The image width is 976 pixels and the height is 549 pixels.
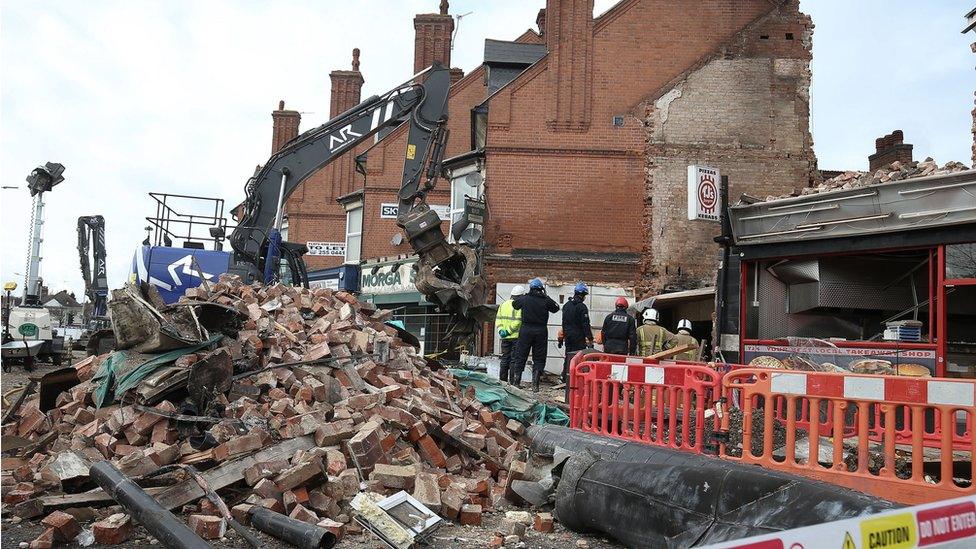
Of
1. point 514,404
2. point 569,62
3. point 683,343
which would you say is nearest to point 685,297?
point 683,343

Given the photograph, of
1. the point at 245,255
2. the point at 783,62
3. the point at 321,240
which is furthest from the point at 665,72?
the point at 321,240

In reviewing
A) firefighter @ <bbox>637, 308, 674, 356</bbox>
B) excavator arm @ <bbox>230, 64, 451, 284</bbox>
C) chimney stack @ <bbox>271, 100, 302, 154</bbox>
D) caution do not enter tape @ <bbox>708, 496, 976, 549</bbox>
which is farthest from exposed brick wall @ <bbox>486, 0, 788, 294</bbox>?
chimney stack @ <bbox>271, 100, 302, 154</bbox>

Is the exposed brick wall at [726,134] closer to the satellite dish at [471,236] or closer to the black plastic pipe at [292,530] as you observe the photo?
the satellite dish at [471,236]

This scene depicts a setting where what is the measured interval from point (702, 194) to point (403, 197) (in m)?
6.82

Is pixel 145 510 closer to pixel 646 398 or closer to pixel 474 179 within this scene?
pixel 646 398

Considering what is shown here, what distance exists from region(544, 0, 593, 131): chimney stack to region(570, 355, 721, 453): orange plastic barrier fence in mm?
11576

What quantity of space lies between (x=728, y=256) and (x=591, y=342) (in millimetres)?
2599

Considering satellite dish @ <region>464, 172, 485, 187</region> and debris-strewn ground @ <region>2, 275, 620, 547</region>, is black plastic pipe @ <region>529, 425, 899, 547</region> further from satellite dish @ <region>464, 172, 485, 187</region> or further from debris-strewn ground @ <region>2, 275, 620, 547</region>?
satellite dish @ <region>464, 172, 485, 187</region>

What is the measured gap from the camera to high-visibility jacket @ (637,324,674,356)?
441 inches

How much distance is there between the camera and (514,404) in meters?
9.34

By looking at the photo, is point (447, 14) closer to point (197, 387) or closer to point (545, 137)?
point (545, 137)

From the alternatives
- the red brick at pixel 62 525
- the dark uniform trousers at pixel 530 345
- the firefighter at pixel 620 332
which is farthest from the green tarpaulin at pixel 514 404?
the red brick at pixel 62 525

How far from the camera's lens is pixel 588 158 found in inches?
728

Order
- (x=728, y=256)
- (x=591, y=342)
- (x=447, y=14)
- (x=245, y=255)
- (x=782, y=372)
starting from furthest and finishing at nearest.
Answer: (x=447, y=14) < (x=245, y=255) < (x=591, y=342) < (x=728, y=256) < (x=782, y=372)
